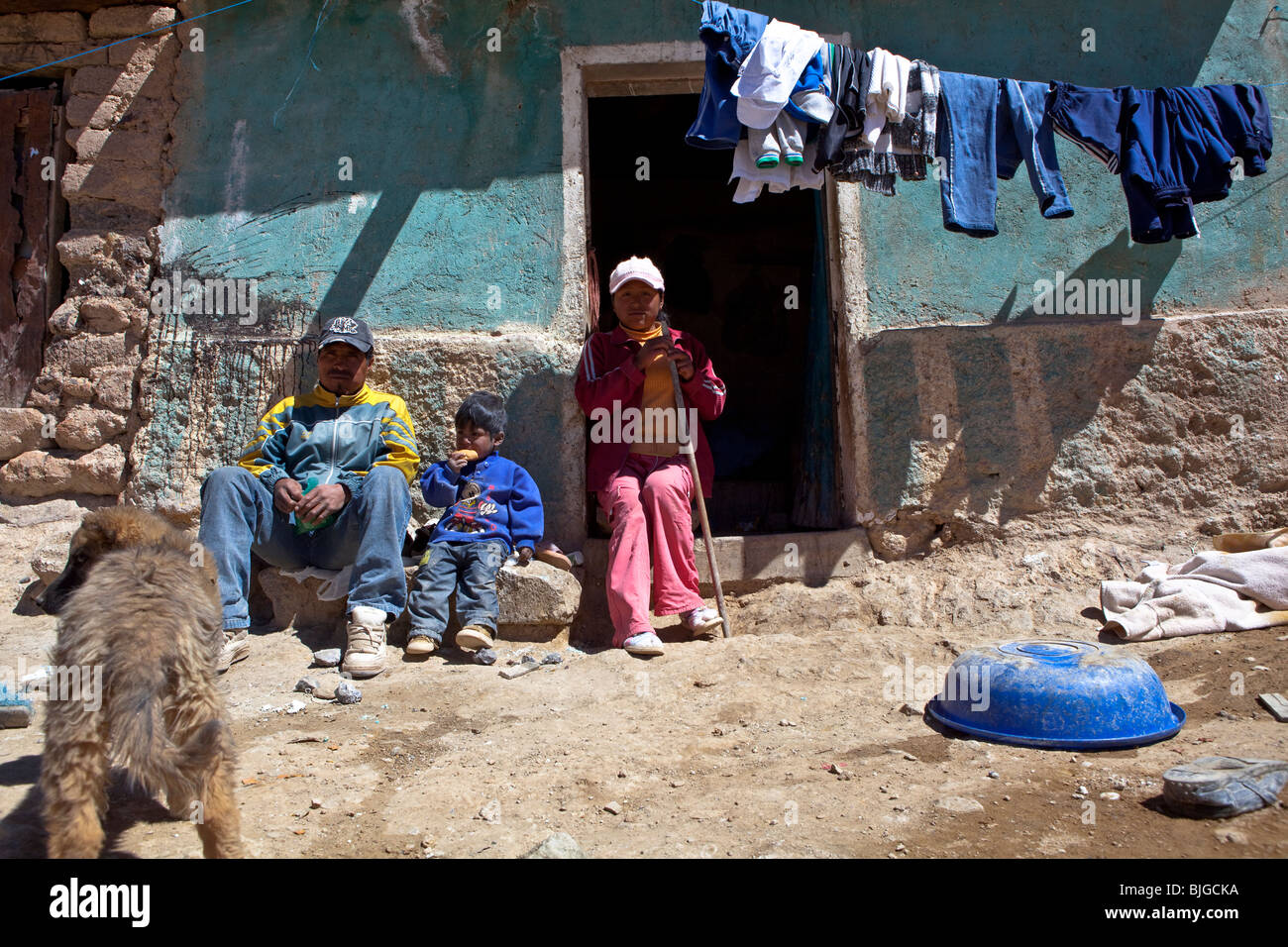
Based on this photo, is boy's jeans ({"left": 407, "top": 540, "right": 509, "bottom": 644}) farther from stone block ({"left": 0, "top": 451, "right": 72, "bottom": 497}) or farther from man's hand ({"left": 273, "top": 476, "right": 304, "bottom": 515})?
stone block ({"left": 0, "top": 451, "right": 72, "bottom": 497})

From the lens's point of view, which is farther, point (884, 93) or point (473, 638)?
point (884, 93)

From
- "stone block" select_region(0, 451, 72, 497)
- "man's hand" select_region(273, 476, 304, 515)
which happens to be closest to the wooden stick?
"man's hand" select_region(273, 476, 304, 515)

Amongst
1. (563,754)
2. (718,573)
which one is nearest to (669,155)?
(718,573)

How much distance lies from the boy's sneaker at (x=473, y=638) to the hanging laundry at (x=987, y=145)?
9.39 ft

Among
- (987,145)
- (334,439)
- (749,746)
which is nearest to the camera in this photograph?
(749,746)

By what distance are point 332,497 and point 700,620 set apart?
70.5 inches

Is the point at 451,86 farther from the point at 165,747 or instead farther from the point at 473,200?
the point at 165,747

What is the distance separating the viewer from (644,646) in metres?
4.27

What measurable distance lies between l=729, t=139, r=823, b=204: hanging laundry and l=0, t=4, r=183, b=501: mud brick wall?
10.4 feet

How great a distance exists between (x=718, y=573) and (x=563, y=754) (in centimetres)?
189

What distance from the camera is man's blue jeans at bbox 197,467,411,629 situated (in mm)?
4336

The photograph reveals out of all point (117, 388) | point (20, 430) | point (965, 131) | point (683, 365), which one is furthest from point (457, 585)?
point (965, 131)

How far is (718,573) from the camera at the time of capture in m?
5.00

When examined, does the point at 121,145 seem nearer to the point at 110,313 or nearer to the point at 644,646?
the point at 110,313
